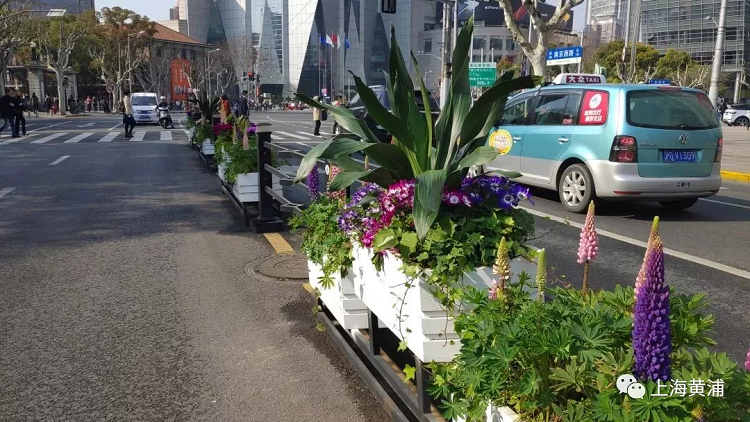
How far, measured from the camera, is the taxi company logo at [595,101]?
8.77 metres

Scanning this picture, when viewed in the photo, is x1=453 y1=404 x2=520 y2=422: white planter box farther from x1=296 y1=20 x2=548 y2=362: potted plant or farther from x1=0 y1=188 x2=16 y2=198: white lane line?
x1=0 y1=188 x2=16 y2=198: white lane line

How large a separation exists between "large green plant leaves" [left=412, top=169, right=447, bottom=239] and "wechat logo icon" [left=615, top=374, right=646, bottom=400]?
4.06 ft

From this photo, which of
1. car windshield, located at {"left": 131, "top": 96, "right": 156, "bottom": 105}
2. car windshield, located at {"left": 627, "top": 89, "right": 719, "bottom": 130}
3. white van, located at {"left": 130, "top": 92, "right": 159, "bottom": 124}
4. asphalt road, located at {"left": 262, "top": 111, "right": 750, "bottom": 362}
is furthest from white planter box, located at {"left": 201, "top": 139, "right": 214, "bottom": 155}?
car windshield, located at {"left": 131, "top": 96, "right": 156, "bottom": 105}

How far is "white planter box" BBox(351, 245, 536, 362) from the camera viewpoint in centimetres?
278

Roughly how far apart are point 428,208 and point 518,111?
8024 millimetres

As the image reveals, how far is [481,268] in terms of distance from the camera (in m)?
2.84

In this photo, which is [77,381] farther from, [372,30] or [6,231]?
[372,30]

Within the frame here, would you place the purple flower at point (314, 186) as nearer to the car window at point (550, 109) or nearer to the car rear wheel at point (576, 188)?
the car rear wheel at point (576, 188)

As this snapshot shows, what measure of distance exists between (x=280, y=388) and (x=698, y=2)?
89193mm

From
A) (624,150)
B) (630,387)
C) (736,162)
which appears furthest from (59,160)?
(736,162)

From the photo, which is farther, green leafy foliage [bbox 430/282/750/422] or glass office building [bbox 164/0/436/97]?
glass office building [bbox 164/0/436/97]

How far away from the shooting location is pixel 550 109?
9.69m

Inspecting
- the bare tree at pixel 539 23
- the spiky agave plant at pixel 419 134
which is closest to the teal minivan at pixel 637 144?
the spiky agave plant at pixel 419 134

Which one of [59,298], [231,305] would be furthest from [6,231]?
[231,305]
